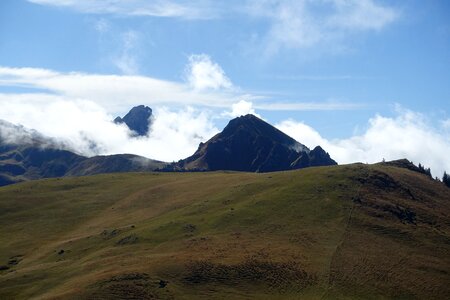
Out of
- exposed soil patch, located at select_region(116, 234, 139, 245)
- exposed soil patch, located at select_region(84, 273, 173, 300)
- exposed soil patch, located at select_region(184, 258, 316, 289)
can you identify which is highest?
exposed soil patch, located at select_region(116, 234, 139, 245)

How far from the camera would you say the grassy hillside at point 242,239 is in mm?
89812

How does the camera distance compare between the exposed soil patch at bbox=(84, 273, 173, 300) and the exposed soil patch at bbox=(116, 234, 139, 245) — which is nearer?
the exposed soil patch at bbox=(84, 273, 173, 300)

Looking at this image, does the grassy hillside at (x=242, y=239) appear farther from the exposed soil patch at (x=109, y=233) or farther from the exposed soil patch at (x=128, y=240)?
the exposed soil patch at (x=109, y=233)

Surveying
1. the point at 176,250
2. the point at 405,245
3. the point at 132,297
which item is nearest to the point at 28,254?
the point at 176,250

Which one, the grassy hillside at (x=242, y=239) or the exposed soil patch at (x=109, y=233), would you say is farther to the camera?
the exposed soil patch at (x=109, y=233)

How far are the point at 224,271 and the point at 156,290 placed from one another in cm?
1402

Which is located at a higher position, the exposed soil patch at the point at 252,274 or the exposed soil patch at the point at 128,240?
the exposed soil patch at the point at 128,240

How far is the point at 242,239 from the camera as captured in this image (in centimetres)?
10850

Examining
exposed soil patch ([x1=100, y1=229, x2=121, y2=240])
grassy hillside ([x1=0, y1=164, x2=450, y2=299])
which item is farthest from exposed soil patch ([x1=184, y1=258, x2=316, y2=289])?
exposed soil patch ([x1=100, y1=229, x2=121, y2=240])

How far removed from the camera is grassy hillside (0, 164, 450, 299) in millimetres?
89812

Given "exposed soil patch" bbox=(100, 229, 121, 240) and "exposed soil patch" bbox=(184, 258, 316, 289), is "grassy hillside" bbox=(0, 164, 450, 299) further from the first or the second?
"exposed soil patch" bbox=(100, 229, 121, 240)

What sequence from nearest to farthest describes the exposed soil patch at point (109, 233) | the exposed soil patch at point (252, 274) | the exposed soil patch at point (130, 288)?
the exposed soil patch at point (130, 288) < the exposed soil patch at point (252, 274) < the exposed soil patch at point (109, 233)

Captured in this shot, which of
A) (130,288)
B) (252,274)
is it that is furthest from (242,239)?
(130,288)

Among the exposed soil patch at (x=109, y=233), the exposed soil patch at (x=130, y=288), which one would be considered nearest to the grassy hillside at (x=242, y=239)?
the exposed soil patch at (x=130, y=288)
